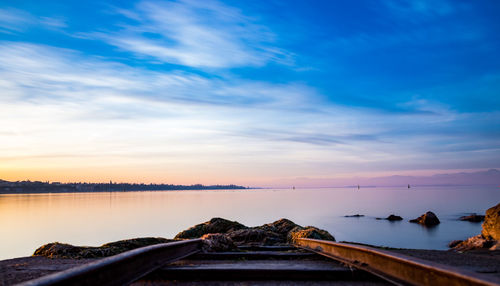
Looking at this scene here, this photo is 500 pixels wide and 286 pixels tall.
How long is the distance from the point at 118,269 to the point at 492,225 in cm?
1275

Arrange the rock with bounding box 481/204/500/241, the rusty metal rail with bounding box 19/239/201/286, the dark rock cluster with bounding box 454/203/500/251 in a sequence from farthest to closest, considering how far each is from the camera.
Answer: the rock with bounding box 481/204/500/241 < the dark rock cluster with bounding box 454/203/500/251 < the rusty metal rail with bounding box 19/239/201/286

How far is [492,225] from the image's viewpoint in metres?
11.0

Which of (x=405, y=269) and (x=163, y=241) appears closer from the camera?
(x=405, y=269)

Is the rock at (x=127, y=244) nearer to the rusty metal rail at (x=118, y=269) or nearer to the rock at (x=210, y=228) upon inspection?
the rusty metal rail at (x=118, y=269)

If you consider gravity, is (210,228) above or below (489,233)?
above

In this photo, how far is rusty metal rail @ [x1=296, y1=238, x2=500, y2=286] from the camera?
193 centimetres

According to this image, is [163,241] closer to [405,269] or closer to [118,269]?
[118,269]

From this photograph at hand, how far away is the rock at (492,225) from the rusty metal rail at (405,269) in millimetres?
9925

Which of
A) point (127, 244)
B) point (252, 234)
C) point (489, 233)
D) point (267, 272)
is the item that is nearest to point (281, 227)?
point (252, 234)

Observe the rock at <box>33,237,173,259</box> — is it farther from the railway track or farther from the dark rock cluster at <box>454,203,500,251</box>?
the dark rock cluster at <box>454,203,500,251</box>

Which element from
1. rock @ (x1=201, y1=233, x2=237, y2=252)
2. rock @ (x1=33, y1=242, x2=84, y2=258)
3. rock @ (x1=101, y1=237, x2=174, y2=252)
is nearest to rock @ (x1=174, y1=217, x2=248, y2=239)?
rock @ (x1=101, y1=237, x2=174, y2=252)

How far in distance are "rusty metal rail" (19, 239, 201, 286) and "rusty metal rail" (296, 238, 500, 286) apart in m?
1.91

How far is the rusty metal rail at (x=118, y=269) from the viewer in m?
1.84

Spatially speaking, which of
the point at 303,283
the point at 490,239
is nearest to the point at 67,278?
the point at 303,283
